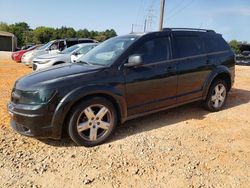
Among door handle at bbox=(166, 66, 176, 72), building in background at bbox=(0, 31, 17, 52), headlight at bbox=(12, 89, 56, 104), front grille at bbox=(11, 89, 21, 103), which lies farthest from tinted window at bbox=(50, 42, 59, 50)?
building in background at bbox=(0, 31, 17, 52)

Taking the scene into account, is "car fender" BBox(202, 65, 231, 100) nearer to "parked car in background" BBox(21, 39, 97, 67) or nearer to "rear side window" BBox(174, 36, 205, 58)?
"rear side window" BBox(174, 36, 205, 58)

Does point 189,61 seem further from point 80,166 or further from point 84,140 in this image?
point 80,166

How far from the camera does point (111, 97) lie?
4559 mm

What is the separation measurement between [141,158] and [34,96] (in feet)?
5.83

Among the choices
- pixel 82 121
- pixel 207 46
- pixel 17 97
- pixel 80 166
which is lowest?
pixel 80 166

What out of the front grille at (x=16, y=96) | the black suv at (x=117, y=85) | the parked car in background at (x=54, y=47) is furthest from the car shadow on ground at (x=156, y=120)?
the parked car in background at (x=54, y=47)

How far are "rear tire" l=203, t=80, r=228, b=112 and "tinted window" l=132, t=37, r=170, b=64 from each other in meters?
1.60

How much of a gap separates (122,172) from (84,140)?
0.92m

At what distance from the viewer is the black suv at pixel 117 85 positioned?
4.11m

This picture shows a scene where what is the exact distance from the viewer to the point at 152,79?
16.4ft

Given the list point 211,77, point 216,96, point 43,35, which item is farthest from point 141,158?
point 43,35

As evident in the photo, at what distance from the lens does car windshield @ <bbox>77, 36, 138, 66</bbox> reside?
4859 millimetres

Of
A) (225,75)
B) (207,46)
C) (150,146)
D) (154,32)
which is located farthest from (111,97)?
(225,75)

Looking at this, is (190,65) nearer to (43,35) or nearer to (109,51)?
(109,51)
